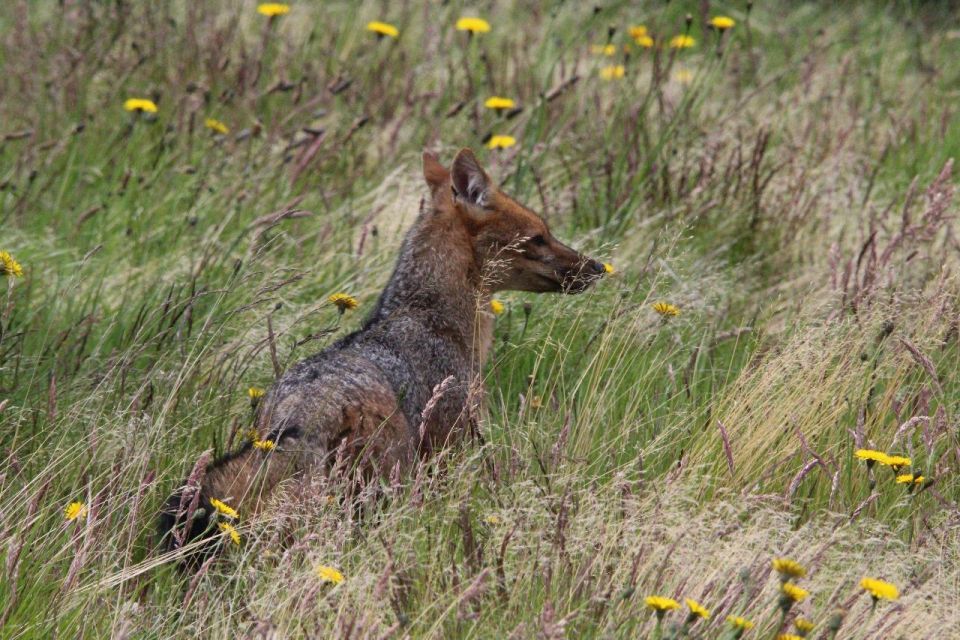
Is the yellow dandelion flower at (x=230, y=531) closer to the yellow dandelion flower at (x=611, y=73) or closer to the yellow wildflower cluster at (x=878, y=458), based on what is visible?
the yellow wildflower cluster at (x=878, y=458)

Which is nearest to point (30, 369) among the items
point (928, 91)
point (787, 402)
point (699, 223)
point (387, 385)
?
point (387, 385)

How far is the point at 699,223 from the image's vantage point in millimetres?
6621

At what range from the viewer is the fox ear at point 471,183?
17.2 feet

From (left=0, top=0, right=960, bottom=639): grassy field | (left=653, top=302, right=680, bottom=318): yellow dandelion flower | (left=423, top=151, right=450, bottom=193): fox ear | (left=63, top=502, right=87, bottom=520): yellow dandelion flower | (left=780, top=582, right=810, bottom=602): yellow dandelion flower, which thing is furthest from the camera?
(left=423, top=151, right=450, bottom=193): fox ear

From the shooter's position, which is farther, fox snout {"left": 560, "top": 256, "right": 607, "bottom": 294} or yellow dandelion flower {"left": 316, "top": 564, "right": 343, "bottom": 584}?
fox snout {"left": 560, "top": 256, "right": 607, "bottom": 294}

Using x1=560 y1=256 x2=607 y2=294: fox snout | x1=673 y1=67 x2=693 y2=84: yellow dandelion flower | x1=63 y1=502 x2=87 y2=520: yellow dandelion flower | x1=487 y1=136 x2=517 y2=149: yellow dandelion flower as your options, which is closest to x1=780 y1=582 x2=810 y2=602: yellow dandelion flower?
x1=63 y1=502 x2=87 y2=520: yellow dandelion flower

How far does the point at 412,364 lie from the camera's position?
4875mm

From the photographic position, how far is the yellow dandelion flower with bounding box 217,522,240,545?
3.40m

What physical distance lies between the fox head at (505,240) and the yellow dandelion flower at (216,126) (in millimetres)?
2202

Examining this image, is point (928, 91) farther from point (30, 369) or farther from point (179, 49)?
point (30, 369)

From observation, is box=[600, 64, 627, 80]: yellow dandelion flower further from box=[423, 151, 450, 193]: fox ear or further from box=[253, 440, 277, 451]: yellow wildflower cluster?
box=[253, 440, 277, 451]: yellow wildflower cluster

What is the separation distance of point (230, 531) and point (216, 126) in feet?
14.0

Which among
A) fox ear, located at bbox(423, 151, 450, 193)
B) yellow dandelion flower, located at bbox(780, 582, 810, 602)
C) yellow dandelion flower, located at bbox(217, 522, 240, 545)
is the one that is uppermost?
yellow dandelion flower, located at bbox(780, 582, 810, 602)

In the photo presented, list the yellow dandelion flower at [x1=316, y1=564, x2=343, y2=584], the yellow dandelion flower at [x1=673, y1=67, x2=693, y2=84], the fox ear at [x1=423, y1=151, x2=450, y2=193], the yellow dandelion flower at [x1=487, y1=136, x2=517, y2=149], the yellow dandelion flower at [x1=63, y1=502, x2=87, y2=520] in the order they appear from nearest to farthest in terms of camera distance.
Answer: the yellow dandelion flower at [x1=316, y1=564, x2=343, y2=584], the yellow dandelion flower at [x1=63, y1=502, x2=87, y2=520], the fox ear at [x1=423, y1=151, x2=450, y2=193], the yellow dandelion flower at [x1=487, y1=136, x2=517, y2=149], the yellow dandelion flower at [x1=673, y1=67, x2=693, y2=84]
